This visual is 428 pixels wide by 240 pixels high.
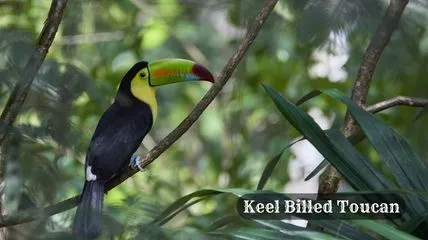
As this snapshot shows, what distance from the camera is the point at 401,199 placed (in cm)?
178

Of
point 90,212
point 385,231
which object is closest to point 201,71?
point 90,212

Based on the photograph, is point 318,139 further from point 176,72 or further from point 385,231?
point 176,72

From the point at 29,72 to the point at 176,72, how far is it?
0.78m

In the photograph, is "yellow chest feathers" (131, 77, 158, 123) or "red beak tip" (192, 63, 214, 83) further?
"yellow chest feathers" (131, 77, 158, 123)

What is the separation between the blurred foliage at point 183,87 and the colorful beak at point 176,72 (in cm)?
19

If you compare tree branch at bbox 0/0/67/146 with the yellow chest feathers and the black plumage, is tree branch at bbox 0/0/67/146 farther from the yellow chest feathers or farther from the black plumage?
the yellow chest feathers

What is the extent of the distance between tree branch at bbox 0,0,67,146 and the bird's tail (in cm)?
25

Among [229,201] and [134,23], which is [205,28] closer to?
[134,23]

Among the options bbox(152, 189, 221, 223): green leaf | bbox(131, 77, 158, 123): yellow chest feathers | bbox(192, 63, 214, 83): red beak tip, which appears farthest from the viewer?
bbox(131, 77, 158, 123): yellow chest feathers

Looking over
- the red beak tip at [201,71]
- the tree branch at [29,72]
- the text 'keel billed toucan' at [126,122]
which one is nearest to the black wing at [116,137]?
→ the text 'keel billed toucan' at [126,122]

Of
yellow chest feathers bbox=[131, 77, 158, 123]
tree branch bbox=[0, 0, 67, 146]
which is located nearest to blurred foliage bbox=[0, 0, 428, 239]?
tree branch bbox=[0, 0, 67, 146]

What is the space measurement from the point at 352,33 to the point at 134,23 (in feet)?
7.04

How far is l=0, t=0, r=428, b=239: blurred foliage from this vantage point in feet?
5.89

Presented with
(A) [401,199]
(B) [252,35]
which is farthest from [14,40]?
(A) [401,199]
